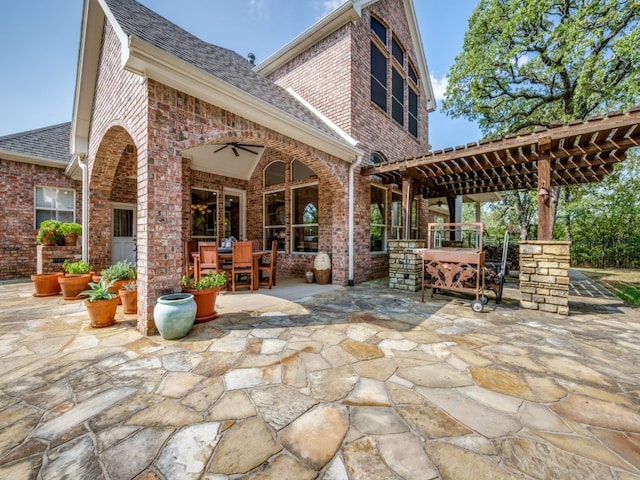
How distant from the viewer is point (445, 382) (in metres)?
2.16

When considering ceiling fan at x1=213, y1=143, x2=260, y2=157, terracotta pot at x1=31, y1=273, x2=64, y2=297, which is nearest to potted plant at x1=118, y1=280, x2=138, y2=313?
terracotta pot at x1=31, y1=273, x2=64, y2=297

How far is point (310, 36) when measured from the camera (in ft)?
23.9

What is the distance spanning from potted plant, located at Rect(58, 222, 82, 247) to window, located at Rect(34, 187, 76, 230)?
6.65 feet

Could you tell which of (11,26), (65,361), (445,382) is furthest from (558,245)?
(11,26)

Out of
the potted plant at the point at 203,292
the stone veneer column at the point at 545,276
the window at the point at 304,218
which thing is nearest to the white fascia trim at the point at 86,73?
the window at the point at 304,218

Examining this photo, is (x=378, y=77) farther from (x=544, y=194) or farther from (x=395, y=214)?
(x=544, y=194)

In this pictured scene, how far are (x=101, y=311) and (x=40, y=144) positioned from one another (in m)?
7.67

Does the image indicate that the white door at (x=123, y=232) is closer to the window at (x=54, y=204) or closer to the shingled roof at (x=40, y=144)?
the window at (x=54, y=204)

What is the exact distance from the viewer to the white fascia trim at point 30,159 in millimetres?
6621

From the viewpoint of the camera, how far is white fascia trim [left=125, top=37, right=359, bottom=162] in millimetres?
2951

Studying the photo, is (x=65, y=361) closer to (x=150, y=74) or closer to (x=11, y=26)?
(x=150, y=74)

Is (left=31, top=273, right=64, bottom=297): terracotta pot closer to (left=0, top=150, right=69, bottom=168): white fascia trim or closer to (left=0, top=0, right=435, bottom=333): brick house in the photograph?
(left=0, top=0, right=435, bottom=333): brick house

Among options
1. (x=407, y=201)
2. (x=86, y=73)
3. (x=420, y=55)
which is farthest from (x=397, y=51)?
(x=86, y=73)

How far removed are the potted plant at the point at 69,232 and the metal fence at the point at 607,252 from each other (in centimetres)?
1923
